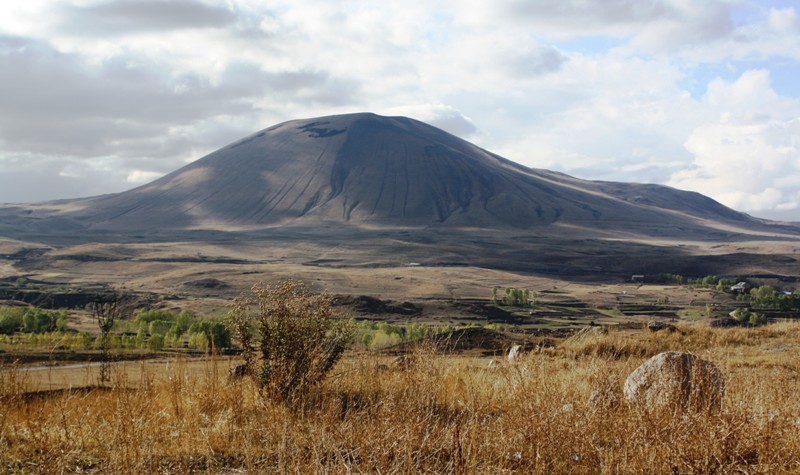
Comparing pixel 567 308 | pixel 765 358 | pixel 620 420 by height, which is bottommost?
pixel 567 308

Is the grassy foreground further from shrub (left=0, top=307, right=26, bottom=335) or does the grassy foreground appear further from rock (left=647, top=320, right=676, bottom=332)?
shrub (left=0, top=307, right=26, bottom=335)

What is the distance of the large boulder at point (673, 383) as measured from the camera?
7.25m

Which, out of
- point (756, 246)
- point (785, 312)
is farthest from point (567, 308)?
point (756, 246)

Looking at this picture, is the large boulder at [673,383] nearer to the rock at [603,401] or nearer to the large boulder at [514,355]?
the rock at [603,401]

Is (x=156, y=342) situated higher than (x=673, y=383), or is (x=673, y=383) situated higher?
(x=673, y=383)

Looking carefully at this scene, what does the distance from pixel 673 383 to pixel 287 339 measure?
507 centimetres

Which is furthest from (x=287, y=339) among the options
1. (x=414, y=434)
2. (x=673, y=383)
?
(x=673, y=383)

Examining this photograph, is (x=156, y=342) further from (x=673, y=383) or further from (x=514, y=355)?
(x=673, y=383)

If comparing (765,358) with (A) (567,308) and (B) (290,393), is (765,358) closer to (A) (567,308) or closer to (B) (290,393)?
(B) (290,393)

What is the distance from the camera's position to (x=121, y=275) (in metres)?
116

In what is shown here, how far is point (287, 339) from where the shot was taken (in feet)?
30.9

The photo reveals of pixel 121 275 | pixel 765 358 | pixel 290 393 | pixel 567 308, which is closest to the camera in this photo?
pixel 290 393

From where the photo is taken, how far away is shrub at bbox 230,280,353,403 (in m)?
8.96

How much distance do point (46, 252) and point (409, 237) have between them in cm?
9028
